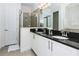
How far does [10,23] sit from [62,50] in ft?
15.5

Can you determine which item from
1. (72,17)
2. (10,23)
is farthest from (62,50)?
(10,23)

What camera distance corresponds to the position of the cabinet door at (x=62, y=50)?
161 cm

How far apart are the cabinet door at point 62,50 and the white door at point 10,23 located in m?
4.18

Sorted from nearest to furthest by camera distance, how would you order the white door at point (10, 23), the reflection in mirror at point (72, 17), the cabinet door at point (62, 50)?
the cabinet door at point (62, 50), the reflection in mirror at point (72, 17), the white door at point (10, 23)

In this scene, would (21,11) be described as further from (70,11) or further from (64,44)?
(64,44)

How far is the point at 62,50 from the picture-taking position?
191cm

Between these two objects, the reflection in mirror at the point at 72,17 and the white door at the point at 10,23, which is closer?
the reflection in mirror at the point at 72,17

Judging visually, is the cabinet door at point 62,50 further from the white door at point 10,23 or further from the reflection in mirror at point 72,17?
the white door at point 10,23

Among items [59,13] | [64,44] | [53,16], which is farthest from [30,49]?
[64,44]

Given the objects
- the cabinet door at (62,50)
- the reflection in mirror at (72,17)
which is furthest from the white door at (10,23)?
the cabinet door at (62,50)

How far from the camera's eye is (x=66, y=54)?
1805mm

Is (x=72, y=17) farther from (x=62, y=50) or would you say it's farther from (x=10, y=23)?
(x=10, y=23)

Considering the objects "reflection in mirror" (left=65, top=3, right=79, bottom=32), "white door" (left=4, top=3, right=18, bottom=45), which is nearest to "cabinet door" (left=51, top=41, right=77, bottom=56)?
"reflection in mirror" (left=65, top=3, right=79, bottom=32)

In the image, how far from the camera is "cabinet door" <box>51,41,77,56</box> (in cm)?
161
